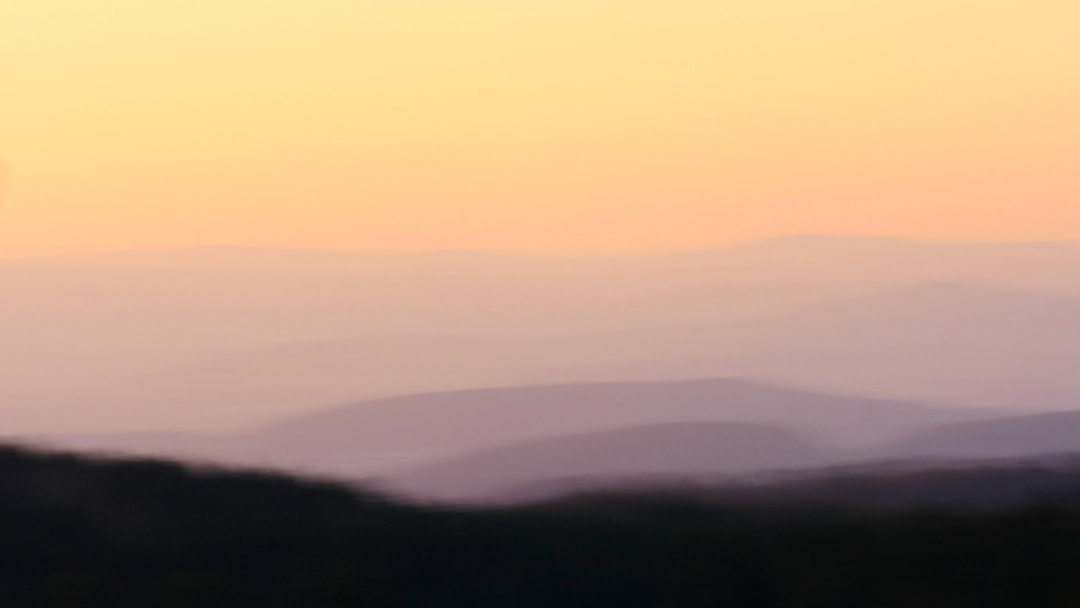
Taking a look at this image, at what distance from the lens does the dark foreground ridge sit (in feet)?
18.5

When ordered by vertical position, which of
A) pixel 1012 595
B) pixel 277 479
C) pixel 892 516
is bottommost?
pixel 1012 595

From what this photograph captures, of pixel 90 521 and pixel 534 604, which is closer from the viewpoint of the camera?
pixel 534 604

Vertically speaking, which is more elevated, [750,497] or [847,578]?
[750,497]

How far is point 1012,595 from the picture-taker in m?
5.57

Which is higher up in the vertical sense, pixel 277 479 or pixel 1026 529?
pixel 277 479

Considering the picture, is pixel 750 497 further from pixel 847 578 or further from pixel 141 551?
pixel 141 551

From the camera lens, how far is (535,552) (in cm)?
579

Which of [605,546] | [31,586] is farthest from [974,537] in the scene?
[31,586]

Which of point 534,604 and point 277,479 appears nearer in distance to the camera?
point 534,604

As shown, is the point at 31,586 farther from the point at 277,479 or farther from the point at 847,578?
the point at 847,578

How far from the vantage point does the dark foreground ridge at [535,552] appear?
5.63 metres

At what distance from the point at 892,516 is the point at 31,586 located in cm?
374

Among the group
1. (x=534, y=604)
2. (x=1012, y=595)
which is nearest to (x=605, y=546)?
(x=534, y=604)

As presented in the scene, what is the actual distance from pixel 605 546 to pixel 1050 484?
2025mm
